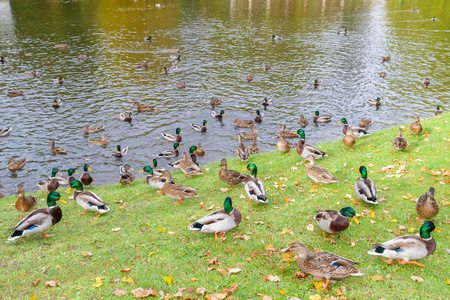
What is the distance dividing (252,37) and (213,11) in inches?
823

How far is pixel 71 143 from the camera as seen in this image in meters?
20.8

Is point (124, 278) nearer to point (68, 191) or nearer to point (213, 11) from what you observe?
point (68, 191)

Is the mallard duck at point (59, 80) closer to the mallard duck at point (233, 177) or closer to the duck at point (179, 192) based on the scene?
the duck at point (179, 192)

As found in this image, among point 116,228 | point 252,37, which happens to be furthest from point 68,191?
point 252,37

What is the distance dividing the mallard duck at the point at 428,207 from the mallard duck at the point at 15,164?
17687mm

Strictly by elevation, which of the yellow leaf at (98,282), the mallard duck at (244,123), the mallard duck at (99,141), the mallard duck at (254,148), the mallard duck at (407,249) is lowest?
the mallard duck at (99,141)

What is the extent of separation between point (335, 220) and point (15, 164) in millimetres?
15974

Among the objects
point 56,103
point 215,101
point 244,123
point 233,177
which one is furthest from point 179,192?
point 56,103

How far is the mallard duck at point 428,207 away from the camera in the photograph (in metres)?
9.48

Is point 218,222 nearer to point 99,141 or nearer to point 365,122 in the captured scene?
point 99,141

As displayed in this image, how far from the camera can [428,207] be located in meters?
9.50

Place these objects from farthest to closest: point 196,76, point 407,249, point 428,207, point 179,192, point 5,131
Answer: point 196,76
point 5,131
point 179,192
point 428,207
point 407,249

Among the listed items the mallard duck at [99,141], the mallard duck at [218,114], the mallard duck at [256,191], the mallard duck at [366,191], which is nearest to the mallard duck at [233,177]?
the mallard duck at [256,191]

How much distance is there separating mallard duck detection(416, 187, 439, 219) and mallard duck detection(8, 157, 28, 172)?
17687mm
